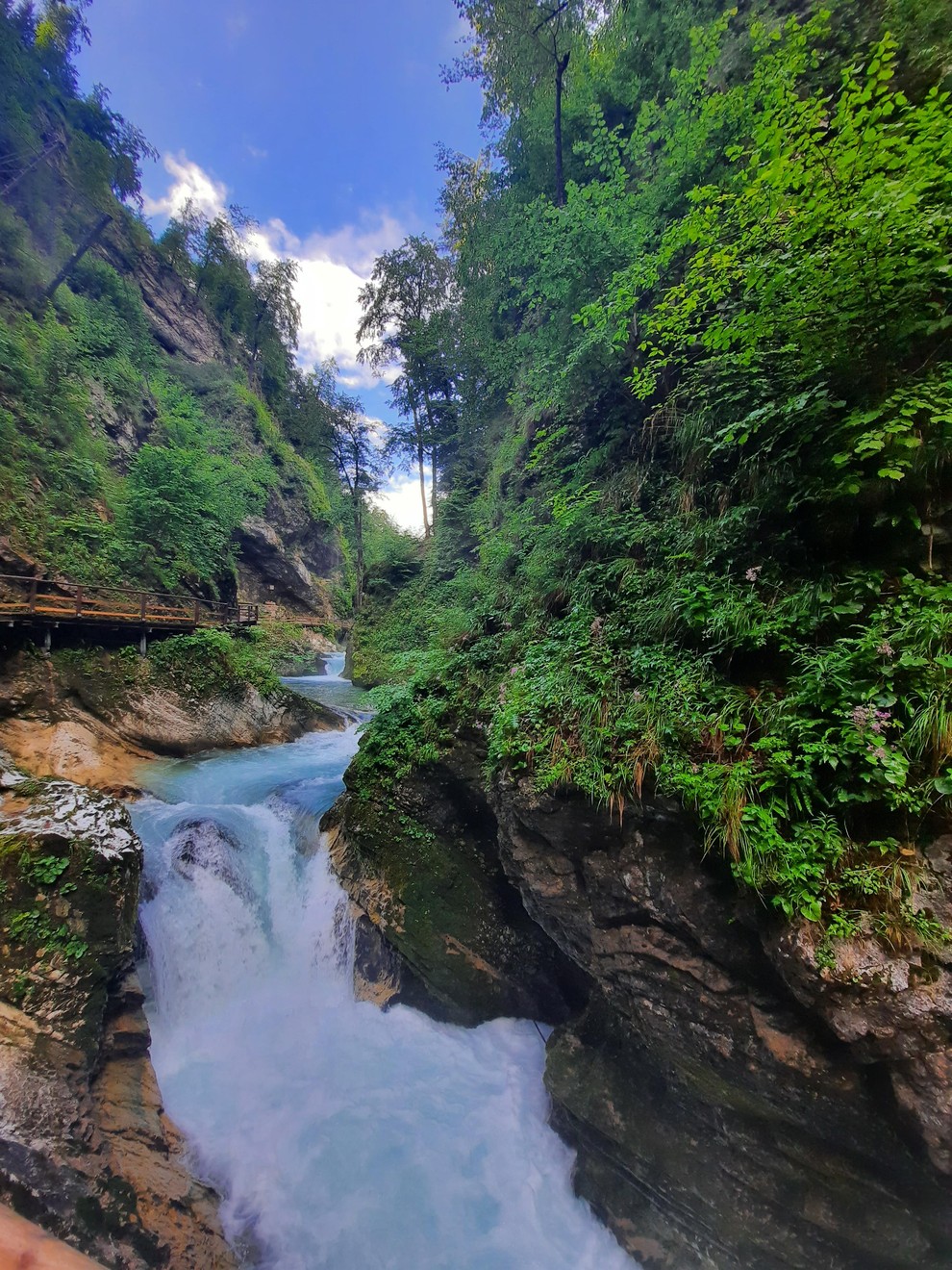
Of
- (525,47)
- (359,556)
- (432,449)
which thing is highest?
(525,47)

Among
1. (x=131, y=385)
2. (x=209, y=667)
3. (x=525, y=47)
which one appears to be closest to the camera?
(x=525, y=47)

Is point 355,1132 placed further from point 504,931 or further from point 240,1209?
point 504,931

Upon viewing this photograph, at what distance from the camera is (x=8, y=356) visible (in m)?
12.3

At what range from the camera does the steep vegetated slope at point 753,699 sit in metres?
2.79

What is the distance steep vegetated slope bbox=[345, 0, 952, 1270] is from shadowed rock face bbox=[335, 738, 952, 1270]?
0.02m

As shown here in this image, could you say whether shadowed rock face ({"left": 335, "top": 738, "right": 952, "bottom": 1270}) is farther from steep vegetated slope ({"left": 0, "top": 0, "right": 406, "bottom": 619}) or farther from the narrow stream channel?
steep vegetated slope ({"left": 0, "top": 0, "right": 406, "bottom": 619})

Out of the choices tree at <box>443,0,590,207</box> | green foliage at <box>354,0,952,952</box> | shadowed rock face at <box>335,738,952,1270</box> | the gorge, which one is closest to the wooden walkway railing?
the gorge

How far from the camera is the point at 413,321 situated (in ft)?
59.4

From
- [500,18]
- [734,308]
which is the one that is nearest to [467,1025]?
[734,308]

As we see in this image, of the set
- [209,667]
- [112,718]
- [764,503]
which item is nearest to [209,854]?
[112,718]

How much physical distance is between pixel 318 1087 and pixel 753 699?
6310 mm

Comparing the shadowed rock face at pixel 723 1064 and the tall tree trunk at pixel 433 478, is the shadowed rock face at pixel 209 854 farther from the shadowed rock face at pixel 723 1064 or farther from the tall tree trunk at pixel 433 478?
the tall tree trunk at pixel 433 478

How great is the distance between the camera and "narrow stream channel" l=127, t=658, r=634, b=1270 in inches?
167

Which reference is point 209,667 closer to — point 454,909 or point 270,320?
point 454,909
